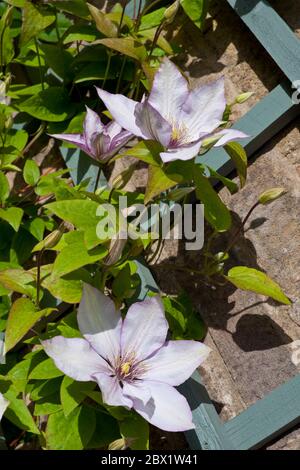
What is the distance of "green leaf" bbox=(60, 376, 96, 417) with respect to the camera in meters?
1.07

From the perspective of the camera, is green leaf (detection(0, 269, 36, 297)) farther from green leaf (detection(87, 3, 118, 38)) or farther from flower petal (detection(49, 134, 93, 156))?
green leaf (detection(87, 3, 118, 38))

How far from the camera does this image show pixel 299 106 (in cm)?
121

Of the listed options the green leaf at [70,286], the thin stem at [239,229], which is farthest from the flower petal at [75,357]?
the thin stem at [239,229]

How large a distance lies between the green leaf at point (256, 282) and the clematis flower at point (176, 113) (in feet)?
0.74

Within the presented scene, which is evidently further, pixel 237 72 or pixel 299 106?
pixel 237 72

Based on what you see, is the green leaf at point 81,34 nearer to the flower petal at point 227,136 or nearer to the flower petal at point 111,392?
the flower petal at point 227,136

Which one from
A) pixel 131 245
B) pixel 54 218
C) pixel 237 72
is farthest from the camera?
pixel 54 218

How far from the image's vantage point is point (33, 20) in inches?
52.2

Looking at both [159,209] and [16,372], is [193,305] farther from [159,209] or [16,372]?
[16,372]

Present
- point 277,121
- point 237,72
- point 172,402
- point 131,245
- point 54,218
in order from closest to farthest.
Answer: point 172,402
point 131,245
point 277,121
point 237,72
point 54,218

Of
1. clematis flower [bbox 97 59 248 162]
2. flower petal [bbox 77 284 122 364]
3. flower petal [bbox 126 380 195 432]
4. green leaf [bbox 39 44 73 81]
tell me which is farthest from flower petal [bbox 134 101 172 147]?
green leaf [bbox 39 44 73 81]

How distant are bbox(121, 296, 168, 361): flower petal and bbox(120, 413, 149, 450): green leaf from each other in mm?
119

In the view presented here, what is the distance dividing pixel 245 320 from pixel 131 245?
0.24 m
